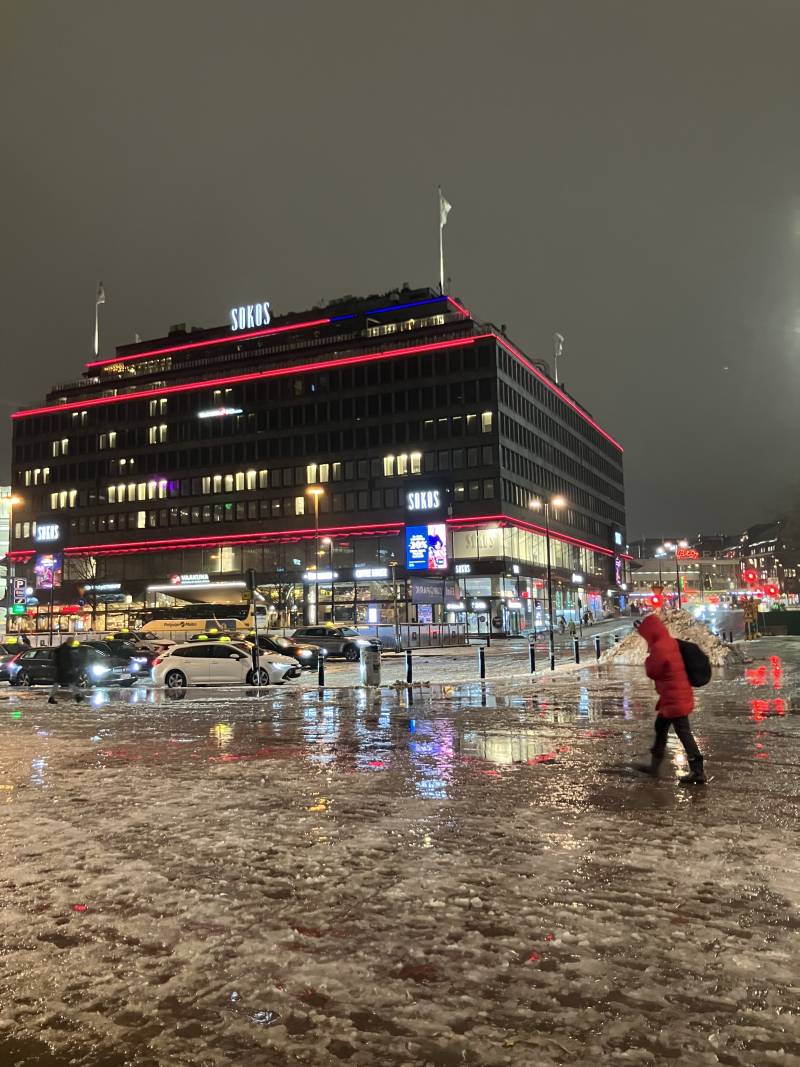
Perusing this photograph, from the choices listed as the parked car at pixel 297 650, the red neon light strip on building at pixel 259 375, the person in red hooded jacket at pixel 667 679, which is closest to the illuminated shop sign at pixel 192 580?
the red neon light strip on building at pixel 259 375

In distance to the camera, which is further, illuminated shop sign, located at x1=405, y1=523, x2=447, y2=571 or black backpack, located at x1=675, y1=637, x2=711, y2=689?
illuminated shop sign, located at x1=405, y1=523, x2=447, y2=571

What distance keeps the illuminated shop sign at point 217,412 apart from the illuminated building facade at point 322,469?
0.23m

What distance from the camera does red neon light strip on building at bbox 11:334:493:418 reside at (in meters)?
79.1

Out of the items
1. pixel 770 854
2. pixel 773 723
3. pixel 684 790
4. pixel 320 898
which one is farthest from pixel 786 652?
pixel 320 898

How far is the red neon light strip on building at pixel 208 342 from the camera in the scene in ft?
307

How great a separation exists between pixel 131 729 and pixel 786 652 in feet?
96.7

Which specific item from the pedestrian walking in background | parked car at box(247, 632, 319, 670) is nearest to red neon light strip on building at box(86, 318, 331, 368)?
parked car at box(247, 632, 319, 670)

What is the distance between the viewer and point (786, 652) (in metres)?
33.7

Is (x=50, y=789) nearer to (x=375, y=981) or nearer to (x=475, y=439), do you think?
(x=375, y=981)

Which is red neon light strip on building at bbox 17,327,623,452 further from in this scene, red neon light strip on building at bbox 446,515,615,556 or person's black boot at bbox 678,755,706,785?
person's black boot at bbox 678,755,706,785

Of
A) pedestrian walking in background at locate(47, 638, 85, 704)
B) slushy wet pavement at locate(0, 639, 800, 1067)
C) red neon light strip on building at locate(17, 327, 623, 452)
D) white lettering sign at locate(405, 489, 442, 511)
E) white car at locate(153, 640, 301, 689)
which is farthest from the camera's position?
red neon light strip on building at locate(17, 327, 623, 452)

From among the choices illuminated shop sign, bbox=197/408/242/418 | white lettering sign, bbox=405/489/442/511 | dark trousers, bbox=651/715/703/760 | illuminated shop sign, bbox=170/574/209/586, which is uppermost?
illuminated shop sign, bbox=197/408/242/418

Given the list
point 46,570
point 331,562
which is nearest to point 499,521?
point 331,562

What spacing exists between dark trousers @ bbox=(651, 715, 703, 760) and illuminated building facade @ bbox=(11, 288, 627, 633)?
176ft
